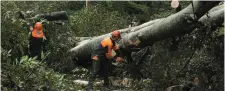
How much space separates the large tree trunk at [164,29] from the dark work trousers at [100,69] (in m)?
0.60

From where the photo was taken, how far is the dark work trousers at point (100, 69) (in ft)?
28.7

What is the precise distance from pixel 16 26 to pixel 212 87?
131 inches

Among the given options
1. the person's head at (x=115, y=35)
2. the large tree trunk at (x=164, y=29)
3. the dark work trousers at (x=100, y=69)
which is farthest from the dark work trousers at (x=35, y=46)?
the person's head at (x=115, y=35)

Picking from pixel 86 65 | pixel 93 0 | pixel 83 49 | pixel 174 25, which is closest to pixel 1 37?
pixel 174 25

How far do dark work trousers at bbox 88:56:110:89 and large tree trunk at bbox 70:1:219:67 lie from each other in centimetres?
60

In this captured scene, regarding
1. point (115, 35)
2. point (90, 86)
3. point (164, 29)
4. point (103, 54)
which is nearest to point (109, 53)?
point (103, 54)

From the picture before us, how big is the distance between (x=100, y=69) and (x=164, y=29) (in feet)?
6.81

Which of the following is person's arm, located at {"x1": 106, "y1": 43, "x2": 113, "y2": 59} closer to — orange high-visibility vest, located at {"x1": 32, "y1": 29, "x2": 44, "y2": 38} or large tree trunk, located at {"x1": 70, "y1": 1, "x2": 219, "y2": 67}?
large tree trunk, located at {"x1": 70, "y1": 1, "x2": 219, "y2": 67}

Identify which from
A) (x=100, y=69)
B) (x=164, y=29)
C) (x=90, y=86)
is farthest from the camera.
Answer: (x=100, y=69)

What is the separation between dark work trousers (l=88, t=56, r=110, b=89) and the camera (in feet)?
28.7

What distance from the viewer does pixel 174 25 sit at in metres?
7.29

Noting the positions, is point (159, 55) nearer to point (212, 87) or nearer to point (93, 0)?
point (212, 87)

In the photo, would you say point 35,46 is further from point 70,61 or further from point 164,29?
point 164,29

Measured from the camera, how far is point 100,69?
360 inches
